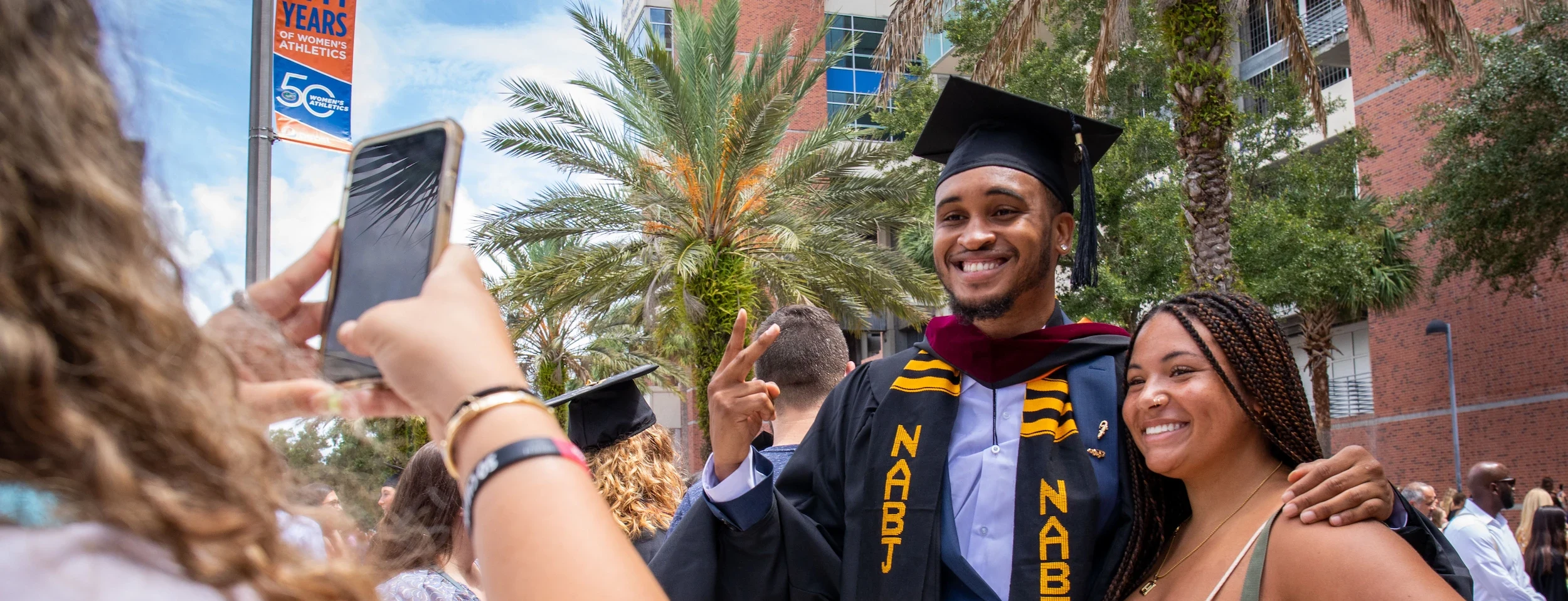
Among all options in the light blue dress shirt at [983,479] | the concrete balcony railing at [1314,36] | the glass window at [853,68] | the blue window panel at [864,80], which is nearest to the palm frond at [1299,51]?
the light blue dress shirt at [983,479]

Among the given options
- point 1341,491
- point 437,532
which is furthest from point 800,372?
point 1341,491

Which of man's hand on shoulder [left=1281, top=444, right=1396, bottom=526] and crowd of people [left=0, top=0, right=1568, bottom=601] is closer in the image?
crowd of people [left=0, top=0, right=1568, bottom=601]

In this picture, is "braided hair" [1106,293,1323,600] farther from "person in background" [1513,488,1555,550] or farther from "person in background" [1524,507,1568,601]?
"person in background" [1513,488,1555,550]

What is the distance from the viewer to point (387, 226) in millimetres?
1076

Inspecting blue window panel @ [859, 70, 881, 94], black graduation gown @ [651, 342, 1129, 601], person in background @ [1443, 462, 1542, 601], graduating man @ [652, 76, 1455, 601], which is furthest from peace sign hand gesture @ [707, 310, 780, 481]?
blue window panel @ [859, 70, 881, 94]

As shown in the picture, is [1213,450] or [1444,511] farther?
[1444,511]

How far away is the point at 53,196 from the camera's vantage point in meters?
0.75

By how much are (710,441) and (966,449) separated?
2.73ft

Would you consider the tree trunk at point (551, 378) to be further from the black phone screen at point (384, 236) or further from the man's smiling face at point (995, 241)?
the black phone screen at point (384, 236)

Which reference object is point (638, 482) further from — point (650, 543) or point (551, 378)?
point (551, 378)

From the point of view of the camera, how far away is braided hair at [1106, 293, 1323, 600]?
244cm

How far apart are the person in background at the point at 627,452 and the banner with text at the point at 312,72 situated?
1936mm

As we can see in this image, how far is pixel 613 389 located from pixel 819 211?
35.6ft

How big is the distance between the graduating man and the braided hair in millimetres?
92
